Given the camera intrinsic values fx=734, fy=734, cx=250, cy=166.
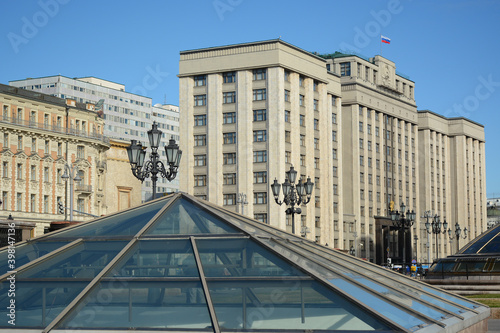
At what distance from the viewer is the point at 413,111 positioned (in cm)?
9656

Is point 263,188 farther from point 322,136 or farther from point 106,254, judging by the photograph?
point 106,254

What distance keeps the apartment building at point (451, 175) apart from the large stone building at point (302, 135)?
704 cm

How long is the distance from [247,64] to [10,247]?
60.7 m

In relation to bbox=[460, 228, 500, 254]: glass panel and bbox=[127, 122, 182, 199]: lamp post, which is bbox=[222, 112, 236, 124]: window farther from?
bbox=[127, 122, 182, 199]: lamp post

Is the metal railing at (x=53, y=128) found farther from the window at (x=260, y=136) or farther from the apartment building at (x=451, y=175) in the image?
the apartment building at (x=451, y=175)

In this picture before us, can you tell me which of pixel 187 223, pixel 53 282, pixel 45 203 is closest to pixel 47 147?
pixel 45 203

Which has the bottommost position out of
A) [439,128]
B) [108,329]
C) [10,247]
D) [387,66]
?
[108,329]

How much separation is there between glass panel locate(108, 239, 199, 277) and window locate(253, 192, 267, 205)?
5904 cm

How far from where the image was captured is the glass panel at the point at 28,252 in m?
9.37

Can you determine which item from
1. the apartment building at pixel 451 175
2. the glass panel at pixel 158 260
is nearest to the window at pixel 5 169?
the glass panel at pixel 158 260

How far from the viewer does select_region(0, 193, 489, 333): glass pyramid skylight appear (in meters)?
7.88

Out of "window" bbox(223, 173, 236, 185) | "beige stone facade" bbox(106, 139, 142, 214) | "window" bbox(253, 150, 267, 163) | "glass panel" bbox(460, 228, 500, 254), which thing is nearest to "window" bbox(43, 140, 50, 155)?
"beige stone facade" bbox(106, 139, 142, 214)

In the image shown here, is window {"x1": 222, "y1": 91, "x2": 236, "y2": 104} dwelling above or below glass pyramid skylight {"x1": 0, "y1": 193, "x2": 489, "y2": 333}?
above

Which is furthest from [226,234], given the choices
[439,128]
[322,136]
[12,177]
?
[439,128]
